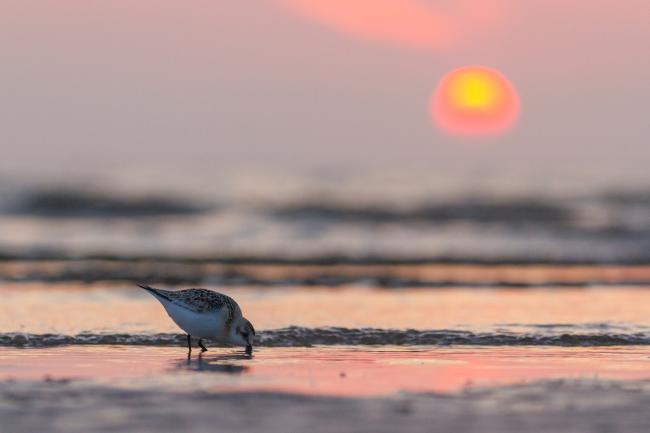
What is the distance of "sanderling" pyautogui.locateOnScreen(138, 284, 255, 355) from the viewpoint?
35.5 ft

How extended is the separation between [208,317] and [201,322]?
8 centimetres

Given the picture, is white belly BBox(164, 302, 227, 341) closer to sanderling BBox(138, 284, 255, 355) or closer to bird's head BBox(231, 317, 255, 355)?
sanderling BBox(138, 284, 255, 355)

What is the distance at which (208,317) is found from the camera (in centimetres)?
1079

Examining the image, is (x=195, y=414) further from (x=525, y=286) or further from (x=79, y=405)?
(x=525, y=286)

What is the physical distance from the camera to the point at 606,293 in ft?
53.3

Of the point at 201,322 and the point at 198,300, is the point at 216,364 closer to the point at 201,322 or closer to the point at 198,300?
the point at 201,322

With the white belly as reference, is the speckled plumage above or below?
above

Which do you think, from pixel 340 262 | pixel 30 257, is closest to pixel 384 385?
pixel 340 262

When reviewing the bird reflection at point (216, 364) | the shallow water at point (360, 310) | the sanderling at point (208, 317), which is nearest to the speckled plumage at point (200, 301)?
the sanderling at point (208, 317)

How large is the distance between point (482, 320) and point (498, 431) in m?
6.35

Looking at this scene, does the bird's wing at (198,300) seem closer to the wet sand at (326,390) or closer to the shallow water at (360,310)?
the wet sand at (326,390)

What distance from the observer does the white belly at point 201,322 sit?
35.4ft

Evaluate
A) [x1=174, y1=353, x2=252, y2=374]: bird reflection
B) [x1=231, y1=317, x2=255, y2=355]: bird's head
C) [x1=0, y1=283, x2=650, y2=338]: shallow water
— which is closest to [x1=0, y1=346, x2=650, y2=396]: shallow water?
[x1=174, y1=353, x2=252, y2=374]: bird reflection

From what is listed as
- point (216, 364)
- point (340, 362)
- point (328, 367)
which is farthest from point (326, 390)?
point (216, 364)
